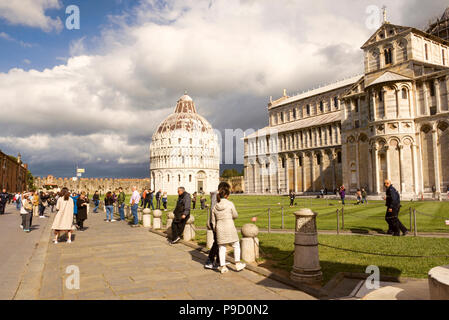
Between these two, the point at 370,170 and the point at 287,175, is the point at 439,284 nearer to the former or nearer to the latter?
the point at 370,170

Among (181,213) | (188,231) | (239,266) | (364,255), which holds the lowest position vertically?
(364,255)

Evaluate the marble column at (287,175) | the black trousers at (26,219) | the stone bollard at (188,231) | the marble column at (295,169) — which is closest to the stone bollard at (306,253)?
the stone bollard at (188,231)

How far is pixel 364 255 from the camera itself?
28.6 feet

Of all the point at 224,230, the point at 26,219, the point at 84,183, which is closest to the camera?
the point at 224,230

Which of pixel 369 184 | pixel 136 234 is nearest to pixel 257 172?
pixel 369 184

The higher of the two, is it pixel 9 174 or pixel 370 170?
pixel 9 174

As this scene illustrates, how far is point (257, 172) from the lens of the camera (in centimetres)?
7106

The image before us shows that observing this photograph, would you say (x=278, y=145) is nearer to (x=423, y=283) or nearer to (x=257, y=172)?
(x=257, y=172)

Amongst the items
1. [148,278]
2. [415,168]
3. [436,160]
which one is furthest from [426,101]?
[148,278]

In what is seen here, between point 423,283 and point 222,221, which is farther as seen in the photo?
point 222,221

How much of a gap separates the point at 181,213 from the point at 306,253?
5.64 m
